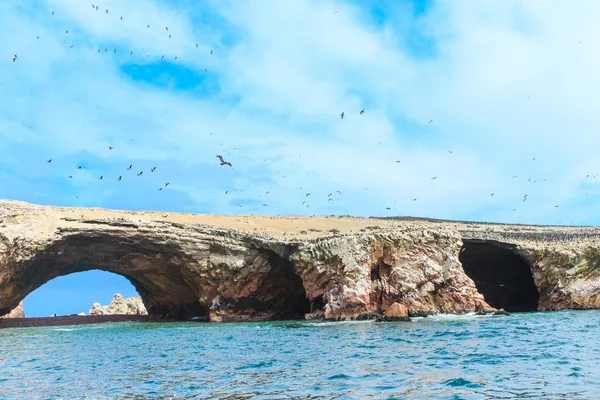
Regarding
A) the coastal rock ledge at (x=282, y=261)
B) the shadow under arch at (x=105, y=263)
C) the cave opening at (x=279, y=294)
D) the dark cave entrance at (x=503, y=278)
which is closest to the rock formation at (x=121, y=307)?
the shadow under arch at (x=105, y=263)

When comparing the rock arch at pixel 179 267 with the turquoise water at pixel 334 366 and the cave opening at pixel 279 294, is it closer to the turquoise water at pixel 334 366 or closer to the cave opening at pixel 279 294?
the cave opening at pixel 279 294

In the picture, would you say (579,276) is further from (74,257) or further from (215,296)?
(74,257)

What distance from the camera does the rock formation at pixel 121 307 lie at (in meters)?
72.9

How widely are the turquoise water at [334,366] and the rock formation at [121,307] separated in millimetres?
51854

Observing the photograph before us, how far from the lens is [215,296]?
40.8 metres

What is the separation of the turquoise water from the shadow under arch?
48.3ft

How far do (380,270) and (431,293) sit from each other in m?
3.73

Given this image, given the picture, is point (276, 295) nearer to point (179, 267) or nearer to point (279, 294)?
point (279, 294)

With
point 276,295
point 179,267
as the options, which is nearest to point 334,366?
point 179,267

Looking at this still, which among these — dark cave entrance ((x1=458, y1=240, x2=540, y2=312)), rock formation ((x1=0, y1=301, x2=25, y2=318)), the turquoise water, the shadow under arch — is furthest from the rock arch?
rock formation ((x1=0, y1=301, x2=25, y2=318))

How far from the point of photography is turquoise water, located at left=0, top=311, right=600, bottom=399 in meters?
10.8

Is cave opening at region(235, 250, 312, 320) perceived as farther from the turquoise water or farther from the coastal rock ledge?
the turquoise water

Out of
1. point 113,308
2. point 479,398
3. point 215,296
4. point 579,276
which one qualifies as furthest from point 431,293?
point 113,308

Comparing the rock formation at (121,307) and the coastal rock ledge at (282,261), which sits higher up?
the coastal rock ledge at (282,261)
